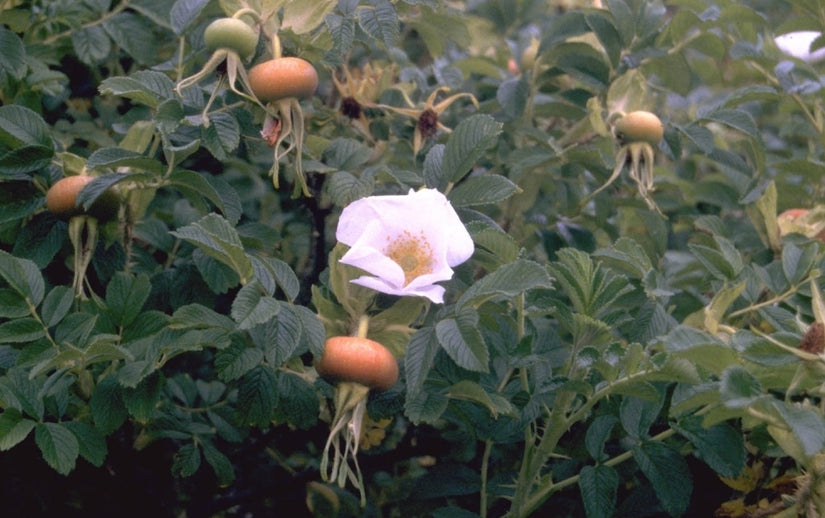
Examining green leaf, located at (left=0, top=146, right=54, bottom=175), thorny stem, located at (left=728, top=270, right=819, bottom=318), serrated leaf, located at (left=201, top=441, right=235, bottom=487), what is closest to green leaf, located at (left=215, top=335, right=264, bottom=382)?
serrated leaf, located at (left=201, top=441, right=235, bottom=487)

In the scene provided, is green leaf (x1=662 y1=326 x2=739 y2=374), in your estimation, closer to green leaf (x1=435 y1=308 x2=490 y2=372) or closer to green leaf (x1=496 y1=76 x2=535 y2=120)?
green leaf (x1=435 y1=308 x2=490 y2=372)

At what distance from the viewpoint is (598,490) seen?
1.09 meters

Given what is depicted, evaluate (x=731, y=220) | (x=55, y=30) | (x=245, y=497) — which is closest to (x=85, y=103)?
(x=55, y=30)

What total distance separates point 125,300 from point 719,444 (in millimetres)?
751

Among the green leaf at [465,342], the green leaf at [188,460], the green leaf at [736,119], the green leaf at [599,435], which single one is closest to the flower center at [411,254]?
the green leaf at [465,342]

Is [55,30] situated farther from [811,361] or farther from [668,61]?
[811,361]

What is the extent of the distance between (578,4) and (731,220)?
0.98m

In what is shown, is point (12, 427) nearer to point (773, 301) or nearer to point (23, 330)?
point (23, 330)

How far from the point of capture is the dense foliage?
1.00m

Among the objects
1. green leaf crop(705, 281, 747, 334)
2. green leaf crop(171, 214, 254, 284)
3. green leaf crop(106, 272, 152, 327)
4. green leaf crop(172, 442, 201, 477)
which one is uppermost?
green leaf crop(171, 214, 254, 284)

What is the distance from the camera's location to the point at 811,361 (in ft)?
2.91

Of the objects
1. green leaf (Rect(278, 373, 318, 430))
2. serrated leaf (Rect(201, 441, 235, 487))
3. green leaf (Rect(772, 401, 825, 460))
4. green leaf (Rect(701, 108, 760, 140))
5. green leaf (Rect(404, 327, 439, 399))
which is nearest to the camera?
green leaf (Rect(772, 401, 825, 460))

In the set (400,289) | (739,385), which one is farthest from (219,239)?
(739,385)

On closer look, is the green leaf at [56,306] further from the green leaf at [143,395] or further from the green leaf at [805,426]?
the green leaf at [805,426]
